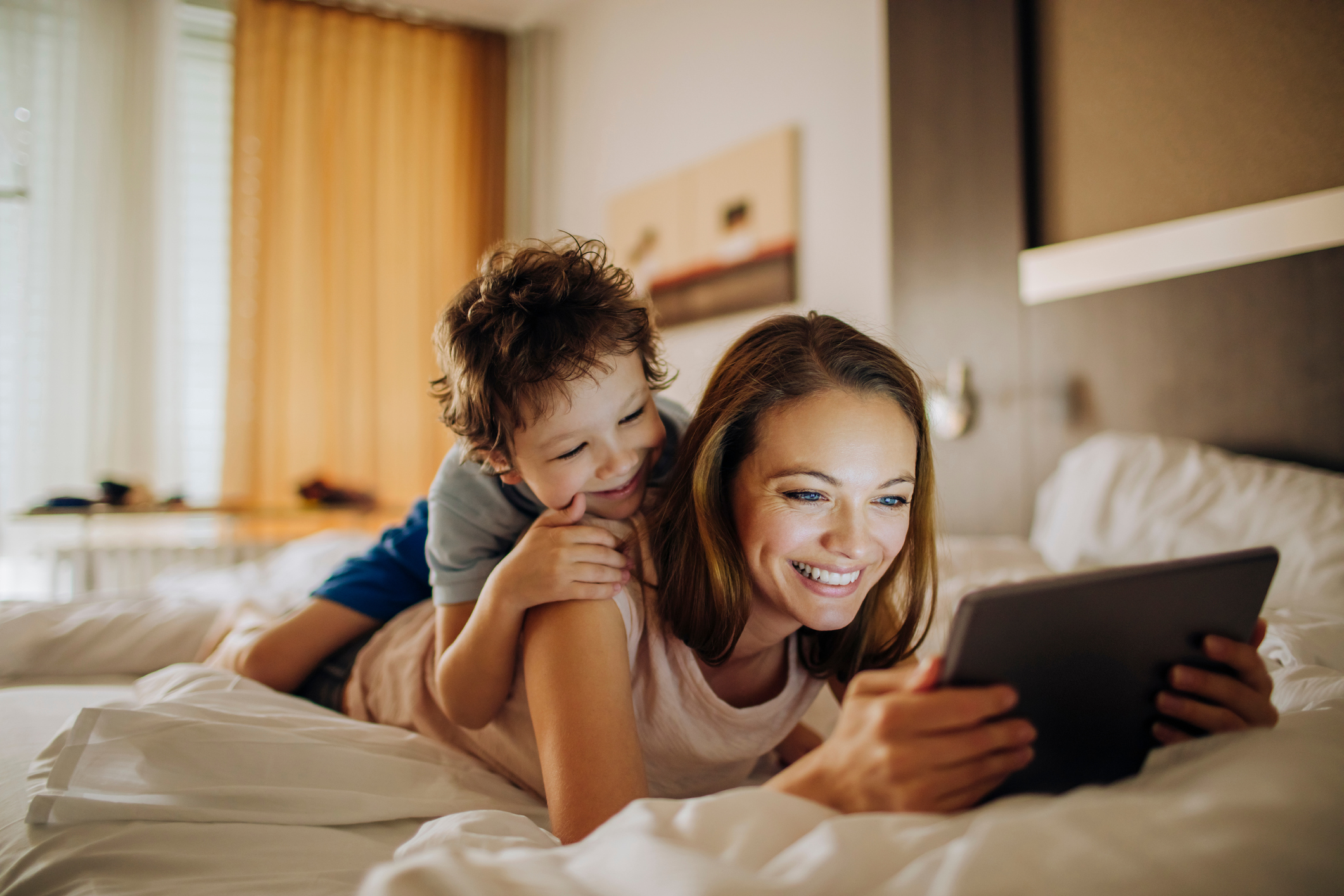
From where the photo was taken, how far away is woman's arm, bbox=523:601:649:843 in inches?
29.3

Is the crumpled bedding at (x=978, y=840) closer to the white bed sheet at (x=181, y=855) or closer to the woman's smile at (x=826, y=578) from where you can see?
the white bed sheet at (x=181, y=855)

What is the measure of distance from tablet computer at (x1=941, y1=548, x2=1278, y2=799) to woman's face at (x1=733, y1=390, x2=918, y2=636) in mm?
284

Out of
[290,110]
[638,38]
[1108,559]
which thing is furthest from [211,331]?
[1108,559]

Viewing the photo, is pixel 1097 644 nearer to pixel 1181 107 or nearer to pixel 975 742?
pixel 975 742

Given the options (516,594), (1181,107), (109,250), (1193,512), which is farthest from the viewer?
(109,250)

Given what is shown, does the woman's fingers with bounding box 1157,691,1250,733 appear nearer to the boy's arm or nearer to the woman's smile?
the woman's smile

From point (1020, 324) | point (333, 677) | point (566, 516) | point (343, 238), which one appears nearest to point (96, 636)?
point (333, 677)

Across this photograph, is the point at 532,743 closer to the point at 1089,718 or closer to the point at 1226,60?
the point at 1089,718

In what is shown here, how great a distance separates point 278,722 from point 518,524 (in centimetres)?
38

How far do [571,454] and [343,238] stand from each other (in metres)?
3.39

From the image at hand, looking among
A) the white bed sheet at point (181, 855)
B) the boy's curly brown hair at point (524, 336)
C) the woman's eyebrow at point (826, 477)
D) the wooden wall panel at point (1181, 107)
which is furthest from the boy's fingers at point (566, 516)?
the wooden wall panel at point (1181, 107)

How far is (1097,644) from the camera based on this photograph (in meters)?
0.60

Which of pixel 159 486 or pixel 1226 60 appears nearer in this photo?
pixel 1226 60

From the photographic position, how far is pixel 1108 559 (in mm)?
1538
